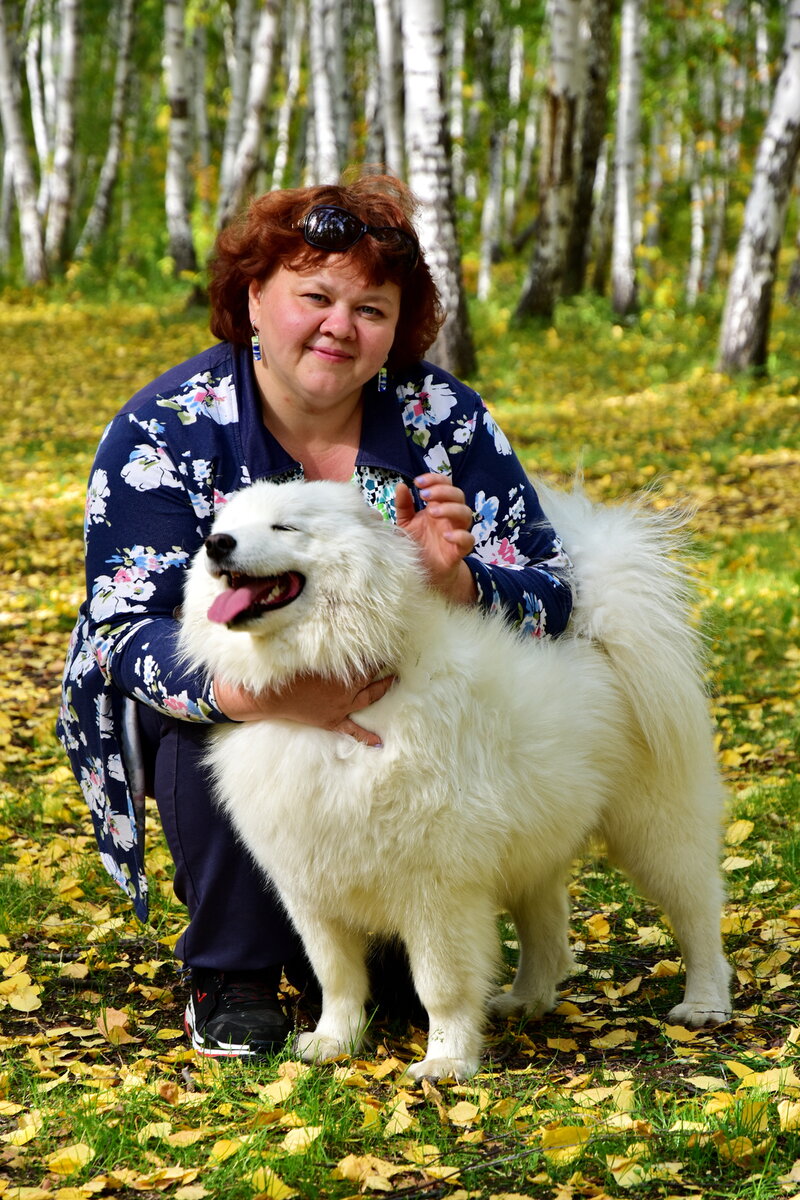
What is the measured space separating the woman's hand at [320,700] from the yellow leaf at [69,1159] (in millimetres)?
845

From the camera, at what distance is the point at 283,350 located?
2.70 meters

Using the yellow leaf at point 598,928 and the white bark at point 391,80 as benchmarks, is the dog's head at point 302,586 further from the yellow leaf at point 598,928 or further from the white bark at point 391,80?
the white bark at point 391,80

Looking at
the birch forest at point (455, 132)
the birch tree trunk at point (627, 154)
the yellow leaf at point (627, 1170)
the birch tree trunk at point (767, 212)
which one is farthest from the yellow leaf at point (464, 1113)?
the birch tree trunk at point (627, 154)

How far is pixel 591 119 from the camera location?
604 inches

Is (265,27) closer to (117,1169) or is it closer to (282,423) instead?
(282,423)

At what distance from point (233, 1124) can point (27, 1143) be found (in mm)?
368

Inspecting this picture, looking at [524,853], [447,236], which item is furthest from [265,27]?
[524,853]

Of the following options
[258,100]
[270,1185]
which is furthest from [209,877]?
[258,100]

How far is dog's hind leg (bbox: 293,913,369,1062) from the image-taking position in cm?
256

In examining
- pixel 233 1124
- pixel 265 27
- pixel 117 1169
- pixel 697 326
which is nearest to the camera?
pixel 117 1169

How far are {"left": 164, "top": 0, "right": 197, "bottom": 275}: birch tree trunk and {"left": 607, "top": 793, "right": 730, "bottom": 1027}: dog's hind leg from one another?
13643mm

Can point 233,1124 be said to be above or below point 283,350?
below

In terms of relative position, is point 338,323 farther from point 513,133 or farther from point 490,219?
point 513,133

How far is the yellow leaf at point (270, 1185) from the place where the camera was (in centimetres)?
193
